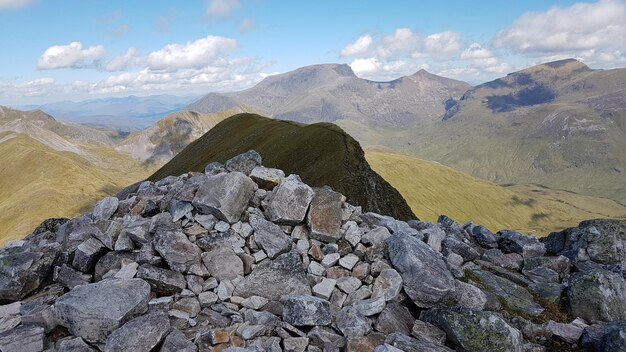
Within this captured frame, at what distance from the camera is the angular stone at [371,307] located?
16688 mm

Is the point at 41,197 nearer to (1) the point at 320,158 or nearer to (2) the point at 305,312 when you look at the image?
(1) the point at 320,158

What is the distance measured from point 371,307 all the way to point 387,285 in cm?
162

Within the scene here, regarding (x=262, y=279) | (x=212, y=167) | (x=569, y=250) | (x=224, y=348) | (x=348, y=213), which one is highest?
(x=212, y=167)

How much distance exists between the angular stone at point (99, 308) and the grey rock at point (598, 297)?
20.5 metres

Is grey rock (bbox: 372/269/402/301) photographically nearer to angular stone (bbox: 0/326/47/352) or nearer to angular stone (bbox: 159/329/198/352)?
angular stone (bbox: 159/329/198/352)

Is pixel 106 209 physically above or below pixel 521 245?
above

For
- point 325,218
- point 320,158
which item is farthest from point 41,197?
point 325,218

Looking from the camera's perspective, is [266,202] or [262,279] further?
[266,202]

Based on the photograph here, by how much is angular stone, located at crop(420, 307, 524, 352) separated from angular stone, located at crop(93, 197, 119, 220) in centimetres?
1862

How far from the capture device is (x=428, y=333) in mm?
16422

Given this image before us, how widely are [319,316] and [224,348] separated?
390 cm

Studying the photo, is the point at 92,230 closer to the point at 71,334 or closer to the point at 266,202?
the point at 71,334

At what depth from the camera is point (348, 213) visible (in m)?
22.6

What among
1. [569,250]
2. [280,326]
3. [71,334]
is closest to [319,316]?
[280,326]
